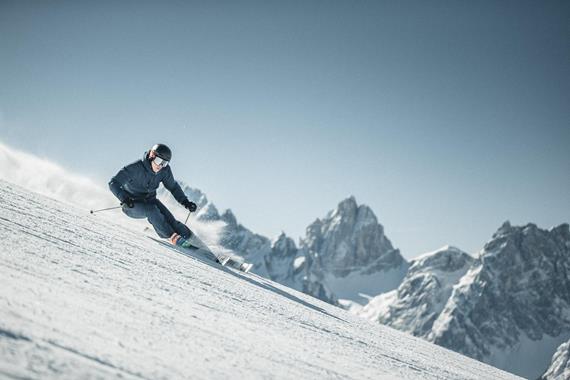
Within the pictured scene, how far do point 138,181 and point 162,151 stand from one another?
91cm

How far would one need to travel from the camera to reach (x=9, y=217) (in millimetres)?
4117

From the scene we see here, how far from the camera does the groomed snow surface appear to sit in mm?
1450

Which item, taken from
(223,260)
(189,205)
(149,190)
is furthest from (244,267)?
(149,190)

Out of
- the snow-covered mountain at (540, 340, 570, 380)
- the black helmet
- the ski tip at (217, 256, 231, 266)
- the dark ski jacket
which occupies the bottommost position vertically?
the ski tip at (217, 256, 231, 266)

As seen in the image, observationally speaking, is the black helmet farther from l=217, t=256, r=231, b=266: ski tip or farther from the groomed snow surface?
the groomed snow surface

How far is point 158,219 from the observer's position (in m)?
8.47

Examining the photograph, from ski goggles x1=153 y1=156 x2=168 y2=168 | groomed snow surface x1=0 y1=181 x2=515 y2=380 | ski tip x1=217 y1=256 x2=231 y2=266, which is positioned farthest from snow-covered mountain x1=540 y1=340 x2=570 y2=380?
groomed snow surface x1=0 y1=181 x2=515 y2=380

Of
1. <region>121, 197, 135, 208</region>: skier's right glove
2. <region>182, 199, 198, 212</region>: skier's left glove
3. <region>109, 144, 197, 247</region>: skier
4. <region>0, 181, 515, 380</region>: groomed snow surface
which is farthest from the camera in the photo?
<region>182, 199, 198, 212</region>: skier's left glove

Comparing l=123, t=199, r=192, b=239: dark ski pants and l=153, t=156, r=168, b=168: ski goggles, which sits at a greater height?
l=153, t=156, r=168, b=168: ski goggles

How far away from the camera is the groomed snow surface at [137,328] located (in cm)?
145

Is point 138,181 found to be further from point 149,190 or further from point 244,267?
point 244,267

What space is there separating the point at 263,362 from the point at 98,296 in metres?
1.06

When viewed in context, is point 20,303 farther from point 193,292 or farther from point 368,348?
point 368,348

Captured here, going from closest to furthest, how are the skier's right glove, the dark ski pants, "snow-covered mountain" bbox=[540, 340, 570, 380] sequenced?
the skier's right glove
the dark ski pants
"snow-covered mountain" bbox=[540, 340, 570, 380]
